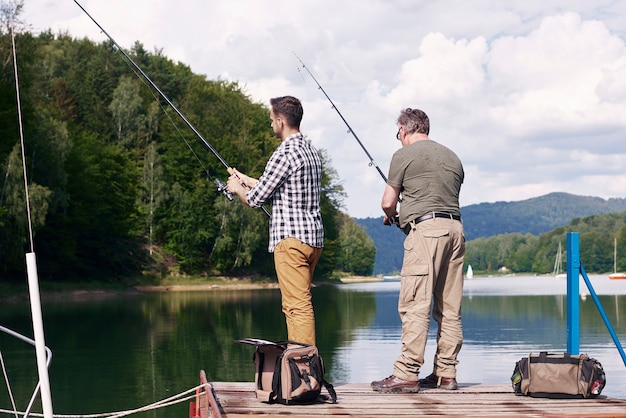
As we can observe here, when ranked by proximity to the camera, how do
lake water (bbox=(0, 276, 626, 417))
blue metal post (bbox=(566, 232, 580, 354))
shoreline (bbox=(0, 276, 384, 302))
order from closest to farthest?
blue metal post (bbox=(566, 232, 580, 354))
lake water (bbox=(0, 276, 626, 417))
shoreline (bbox=(0, 276, 384, 302))

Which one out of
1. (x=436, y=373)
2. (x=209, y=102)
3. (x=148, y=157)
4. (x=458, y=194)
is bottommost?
(x=436, y=373)

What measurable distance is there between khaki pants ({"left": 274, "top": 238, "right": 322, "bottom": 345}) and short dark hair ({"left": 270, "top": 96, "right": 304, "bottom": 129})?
70 cm

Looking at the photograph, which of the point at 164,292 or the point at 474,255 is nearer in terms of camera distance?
the point at 164,292

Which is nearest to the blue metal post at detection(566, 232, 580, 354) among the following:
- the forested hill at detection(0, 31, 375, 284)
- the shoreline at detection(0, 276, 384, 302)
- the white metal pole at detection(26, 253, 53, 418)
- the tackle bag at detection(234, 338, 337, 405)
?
the tackle bag at detection(234, 338, 337, 405)

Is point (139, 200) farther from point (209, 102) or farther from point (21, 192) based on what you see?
point (21, 192)

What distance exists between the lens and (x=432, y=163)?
5.80 metres

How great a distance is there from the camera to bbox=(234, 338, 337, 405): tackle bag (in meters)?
5.10

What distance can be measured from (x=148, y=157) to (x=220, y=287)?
8.53 meters

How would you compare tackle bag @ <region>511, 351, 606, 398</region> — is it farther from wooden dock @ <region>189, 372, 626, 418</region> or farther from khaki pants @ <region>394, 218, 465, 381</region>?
khaki pants @ <region>394, 218, 465, 381</region>

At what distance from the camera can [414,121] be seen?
5965mm

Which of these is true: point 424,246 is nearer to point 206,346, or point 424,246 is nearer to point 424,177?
point 424,177

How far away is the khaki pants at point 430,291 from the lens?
5680 millimetres

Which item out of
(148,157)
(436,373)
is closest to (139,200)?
(148,157)

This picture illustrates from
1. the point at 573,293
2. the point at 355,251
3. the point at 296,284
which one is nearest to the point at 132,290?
the point at 573,293
